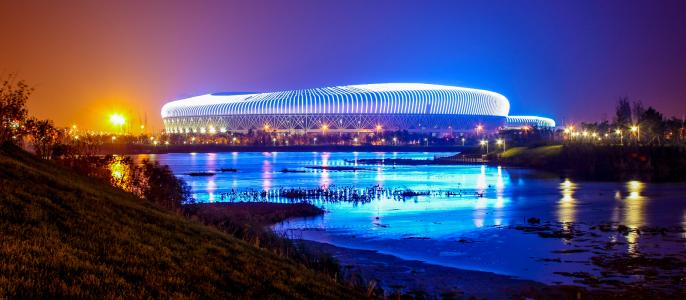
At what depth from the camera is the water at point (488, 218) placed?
817 inches

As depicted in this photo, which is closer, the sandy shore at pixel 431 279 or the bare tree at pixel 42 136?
the sandy shore at pixel 431 279

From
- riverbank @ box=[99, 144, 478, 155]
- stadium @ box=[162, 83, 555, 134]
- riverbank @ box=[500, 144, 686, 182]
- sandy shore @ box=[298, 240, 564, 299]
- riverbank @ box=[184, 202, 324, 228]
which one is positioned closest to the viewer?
sandy shore @ box=[298, 240, 564, 299]

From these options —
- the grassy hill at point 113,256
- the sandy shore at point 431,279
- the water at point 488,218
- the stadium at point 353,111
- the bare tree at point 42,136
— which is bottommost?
the sandy shore at point 431,279

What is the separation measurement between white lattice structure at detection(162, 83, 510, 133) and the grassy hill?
15069 cm

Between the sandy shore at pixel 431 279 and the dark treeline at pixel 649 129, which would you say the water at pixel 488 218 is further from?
the dark treeline at pixel 649 129

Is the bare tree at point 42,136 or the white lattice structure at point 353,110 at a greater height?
the white lattice structure at point 353,110

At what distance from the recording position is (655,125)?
89625 mm

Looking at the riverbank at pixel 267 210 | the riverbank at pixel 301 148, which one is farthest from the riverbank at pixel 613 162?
the riverbank at pixel 301 148

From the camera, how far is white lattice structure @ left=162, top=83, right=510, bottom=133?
165 meters

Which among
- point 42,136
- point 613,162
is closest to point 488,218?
point 42,136

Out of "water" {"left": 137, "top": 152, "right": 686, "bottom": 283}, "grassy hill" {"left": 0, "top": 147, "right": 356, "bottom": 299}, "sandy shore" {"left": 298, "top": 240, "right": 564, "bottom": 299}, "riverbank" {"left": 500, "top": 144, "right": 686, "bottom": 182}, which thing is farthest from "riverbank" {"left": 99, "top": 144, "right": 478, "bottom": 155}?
"grassy hill" {"left": 0, "top": 147, "right": 356, "bottom": 299}

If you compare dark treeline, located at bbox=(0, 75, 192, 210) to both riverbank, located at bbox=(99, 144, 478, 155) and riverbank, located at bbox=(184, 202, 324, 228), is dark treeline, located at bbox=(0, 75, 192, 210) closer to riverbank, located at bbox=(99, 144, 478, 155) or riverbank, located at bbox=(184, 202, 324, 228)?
riverbank, located at bbox=(184, 202, 324, 228)

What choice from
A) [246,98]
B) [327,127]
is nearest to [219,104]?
[246,98]

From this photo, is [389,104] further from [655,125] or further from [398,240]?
[398,240]
